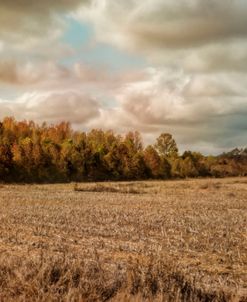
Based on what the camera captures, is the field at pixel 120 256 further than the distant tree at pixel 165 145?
No

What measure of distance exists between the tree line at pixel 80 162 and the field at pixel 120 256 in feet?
Result: 204

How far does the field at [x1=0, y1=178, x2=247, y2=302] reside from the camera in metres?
7.41

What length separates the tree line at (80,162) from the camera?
92125mm

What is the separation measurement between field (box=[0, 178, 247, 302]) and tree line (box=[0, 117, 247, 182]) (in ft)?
204

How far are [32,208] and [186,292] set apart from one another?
24028 mm

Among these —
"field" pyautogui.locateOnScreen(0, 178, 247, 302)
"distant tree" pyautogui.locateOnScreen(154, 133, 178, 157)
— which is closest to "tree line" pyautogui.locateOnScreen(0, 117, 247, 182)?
"distant tree" pyautogui.locateOnScreen(154, 133, 178, 157)

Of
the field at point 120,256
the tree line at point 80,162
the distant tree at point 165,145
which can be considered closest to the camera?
the field at point 120,256

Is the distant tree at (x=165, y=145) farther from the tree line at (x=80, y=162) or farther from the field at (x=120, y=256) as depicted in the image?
the field at (x=120, y=256)

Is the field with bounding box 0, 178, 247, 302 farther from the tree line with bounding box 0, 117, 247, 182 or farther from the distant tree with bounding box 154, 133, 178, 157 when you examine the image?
the distant tree with bounding box 154, 133, 178, 157

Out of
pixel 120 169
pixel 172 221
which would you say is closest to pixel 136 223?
pixel 172 221

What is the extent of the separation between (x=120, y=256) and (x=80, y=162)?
85.6 meters

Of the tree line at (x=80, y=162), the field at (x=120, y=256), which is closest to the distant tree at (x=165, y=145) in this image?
the tree line at (x=80, y=162)

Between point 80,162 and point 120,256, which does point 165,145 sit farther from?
point 120,256

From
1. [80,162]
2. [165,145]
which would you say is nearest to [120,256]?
[80,162]
